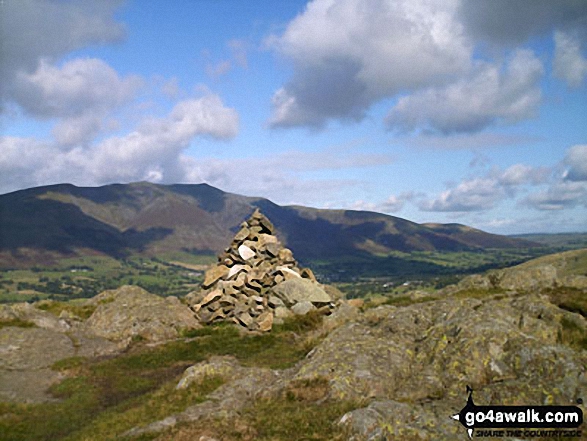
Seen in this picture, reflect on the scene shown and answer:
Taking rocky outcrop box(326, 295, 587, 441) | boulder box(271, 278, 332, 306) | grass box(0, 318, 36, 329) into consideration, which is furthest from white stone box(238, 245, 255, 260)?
rocky outcrop box(326, 295, 587, 441)

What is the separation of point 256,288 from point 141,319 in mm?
10990

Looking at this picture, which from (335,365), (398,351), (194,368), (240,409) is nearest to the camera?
(240,409)

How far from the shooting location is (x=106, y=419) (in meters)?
17.0

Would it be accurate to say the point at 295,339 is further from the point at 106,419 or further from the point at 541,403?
the point at 541,403

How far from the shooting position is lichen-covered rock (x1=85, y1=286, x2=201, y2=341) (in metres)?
33.0

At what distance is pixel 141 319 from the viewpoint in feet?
112

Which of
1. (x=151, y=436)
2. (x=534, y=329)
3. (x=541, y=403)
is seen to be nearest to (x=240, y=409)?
(x=151, y=436)

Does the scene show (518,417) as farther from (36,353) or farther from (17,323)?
(17,323)

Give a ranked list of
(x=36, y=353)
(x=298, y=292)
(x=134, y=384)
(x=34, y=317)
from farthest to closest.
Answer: (x=298, y=292), (x=34, y=317), (x=36, y=353), (x=134, y=384)

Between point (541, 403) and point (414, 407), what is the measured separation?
3.99 meters

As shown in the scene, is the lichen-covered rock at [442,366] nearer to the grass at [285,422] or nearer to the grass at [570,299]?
the grass at [285,422]

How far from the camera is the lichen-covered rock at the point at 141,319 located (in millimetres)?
32969

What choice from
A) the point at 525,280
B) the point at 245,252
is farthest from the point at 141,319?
the point at 525,280

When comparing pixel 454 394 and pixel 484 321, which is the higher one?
pixel 484 321
